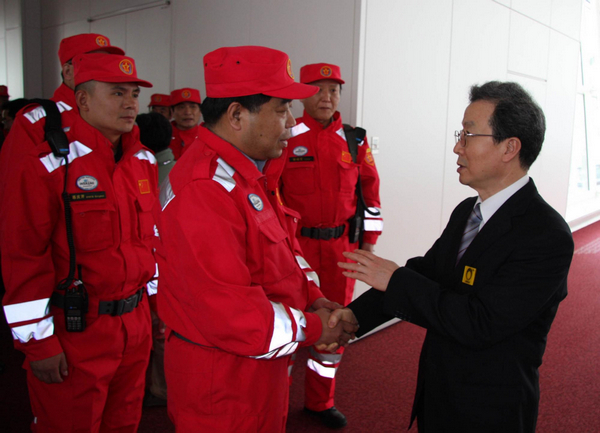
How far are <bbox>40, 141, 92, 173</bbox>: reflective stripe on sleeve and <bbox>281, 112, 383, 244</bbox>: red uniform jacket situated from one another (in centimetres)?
135

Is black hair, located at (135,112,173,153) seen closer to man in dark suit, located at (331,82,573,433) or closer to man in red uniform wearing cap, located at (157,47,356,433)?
man in red uniform wearing cap, located at (157,47,356,433)

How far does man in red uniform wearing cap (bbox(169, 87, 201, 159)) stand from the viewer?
13.3 ft

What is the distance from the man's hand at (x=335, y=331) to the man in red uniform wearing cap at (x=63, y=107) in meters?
1.23

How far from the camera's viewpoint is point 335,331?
1.47 meters

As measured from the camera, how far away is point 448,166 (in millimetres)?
4516

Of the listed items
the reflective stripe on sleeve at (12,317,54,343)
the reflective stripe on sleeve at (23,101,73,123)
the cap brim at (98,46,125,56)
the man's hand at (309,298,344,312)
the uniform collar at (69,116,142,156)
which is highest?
the cap brim at (98,46,125,56)

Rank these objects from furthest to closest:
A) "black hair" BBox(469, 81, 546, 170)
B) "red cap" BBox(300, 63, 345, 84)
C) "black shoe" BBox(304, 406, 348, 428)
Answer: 1. "red cap" BBox(300, 63, 345, 84)
2. "black shoe" BBox(304, 406, 348, 428)
3. "black hair" BBox(469, 81, 546, 170)

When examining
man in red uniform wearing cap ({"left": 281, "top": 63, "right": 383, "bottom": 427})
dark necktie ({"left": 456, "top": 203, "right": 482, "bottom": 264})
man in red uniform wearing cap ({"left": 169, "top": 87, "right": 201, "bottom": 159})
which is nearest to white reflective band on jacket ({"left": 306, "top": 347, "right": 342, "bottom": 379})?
man in red uniform wearing cap ({"left": 281, "top": 63, "right": 383, "bottom": 427})

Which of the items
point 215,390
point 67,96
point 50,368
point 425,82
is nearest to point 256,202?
point 215,390

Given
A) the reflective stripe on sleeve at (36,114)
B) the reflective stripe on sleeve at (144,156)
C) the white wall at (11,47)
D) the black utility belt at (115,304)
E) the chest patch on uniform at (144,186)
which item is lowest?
the black utility belt at (115,304)

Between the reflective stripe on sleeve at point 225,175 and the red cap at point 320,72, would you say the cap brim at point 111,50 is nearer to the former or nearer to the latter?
the reflective stripe on sleeve at point 225,175

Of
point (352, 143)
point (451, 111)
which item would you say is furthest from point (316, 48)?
point (451, 111)

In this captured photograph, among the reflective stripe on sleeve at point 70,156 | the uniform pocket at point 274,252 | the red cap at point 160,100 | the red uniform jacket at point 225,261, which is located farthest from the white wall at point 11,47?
the uniform pocket at point 274,252

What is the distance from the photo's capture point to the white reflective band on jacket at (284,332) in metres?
1.19
